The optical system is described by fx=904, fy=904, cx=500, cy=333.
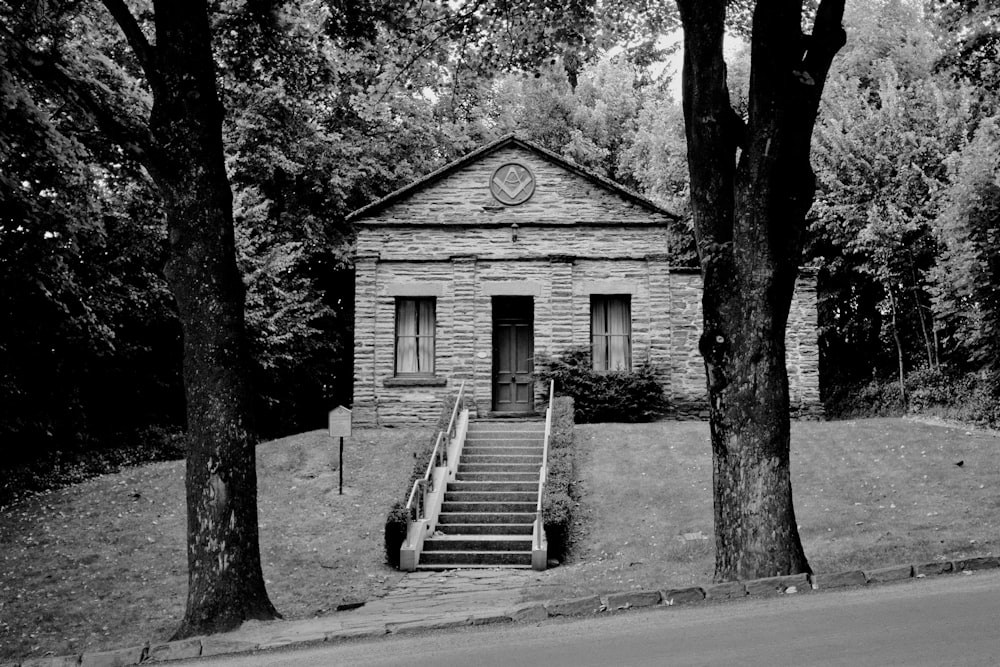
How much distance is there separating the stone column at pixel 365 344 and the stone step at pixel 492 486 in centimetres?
611

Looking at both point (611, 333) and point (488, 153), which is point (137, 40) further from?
point (611, 333)

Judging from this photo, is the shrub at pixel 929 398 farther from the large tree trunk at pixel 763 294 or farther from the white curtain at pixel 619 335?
the large tree trunk at pixel 763 294

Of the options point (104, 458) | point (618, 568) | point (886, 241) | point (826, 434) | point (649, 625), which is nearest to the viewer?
point (649, 625)

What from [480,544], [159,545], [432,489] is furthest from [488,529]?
[159,545]

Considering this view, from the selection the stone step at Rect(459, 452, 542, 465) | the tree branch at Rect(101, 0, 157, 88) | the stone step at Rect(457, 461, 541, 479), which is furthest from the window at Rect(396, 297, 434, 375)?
the tree branch at Rect(101, 0, 157, 88)

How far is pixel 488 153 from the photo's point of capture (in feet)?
78.5

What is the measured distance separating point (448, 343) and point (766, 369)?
15.3m

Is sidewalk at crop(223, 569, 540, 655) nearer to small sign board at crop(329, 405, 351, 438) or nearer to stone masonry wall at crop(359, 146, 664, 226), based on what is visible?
small sign board at crop(329, 405, 351, 438)

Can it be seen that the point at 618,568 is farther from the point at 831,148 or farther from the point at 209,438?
the point at 831,148

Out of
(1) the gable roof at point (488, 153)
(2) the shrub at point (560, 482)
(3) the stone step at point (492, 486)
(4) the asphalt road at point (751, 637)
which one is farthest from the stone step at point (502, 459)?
(4) the asphalt road at point (751, 637)

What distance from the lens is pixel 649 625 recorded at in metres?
6.88

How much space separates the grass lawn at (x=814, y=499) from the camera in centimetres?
1198

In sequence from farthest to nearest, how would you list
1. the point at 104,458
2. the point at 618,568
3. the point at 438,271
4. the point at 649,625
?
the point at 438,271, the point at 104,458, the point at 618,568, the point at 649,625

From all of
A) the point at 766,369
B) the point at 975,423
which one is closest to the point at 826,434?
the point at 975,423
